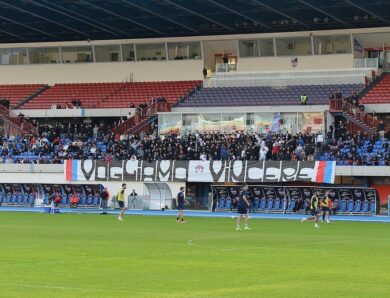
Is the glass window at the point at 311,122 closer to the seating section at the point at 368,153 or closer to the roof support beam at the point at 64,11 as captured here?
the seating section at the point at 368,153

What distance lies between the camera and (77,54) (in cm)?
8338

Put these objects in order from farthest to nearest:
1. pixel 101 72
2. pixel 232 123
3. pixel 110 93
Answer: pixel 101 72 < pixel 110 93 < pixel 232 123

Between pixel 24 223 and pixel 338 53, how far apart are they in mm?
35556

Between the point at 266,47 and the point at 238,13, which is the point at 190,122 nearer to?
the point at 238,13

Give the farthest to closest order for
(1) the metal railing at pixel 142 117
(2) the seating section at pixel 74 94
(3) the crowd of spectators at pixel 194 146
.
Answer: (2) the seating section at pixel 74 94 < (1) the metal railing at pixel 142 117 < (3) the crowd of spectators at pixel 194 146

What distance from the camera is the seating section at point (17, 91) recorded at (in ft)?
272

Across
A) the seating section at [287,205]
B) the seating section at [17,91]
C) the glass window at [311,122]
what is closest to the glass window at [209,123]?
the glass window at [311,122]

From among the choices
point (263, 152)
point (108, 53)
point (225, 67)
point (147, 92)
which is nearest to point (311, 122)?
point (263, 152)

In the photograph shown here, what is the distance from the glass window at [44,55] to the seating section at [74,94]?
8.57ft

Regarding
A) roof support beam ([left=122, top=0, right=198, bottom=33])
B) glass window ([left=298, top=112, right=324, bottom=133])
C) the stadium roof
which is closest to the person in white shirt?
glass window ([left=298, top=112, right=324, bottom=133])

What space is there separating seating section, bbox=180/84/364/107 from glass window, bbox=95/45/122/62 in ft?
29.1

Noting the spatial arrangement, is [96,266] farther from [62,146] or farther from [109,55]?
A: [109,55]

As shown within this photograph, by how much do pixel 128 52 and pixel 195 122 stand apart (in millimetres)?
12939

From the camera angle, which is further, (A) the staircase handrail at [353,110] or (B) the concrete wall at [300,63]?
(B) the concrete wall at [300,63]
